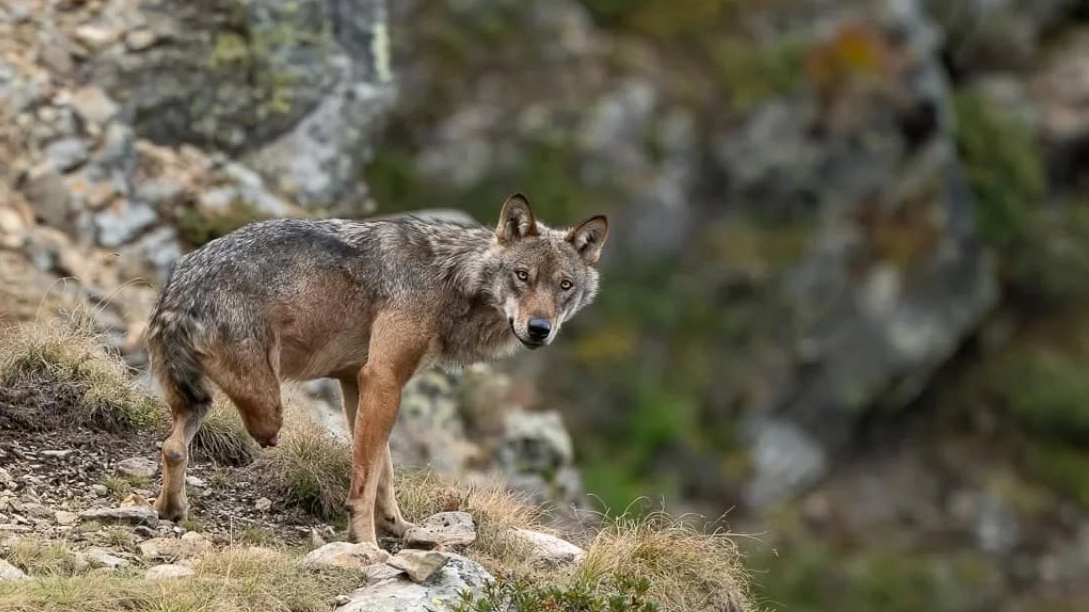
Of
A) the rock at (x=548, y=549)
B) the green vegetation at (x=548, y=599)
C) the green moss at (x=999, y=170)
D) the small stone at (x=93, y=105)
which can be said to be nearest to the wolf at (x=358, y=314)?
the rock at (x=548, y=549)

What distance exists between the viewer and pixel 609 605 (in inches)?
376

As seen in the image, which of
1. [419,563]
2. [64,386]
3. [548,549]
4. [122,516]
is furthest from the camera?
[64,386]

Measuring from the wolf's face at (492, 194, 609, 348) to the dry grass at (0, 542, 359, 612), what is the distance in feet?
6.63

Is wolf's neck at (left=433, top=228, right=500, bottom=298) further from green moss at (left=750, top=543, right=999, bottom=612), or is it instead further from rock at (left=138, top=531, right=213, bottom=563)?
green moss at (left=750, top=543, right=999, bottom=612)

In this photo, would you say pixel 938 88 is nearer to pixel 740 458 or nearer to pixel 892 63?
pixel 892 63

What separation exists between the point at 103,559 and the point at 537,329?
2912 millimetres

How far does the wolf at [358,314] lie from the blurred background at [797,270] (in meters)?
10.6

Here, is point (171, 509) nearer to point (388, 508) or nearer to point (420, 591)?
point (388, 508)

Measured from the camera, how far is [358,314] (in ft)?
35.0

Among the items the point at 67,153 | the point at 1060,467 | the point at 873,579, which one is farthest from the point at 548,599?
the point at 1060,467

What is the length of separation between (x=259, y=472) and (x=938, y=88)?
1931cm

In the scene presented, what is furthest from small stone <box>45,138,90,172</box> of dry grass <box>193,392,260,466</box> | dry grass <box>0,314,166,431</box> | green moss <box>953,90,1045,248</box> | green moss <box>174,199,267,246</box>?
green moss <box>953,90,1045,248</box>

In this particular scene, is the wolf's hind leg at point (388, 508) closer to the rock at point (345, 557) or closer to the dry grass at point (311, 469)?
the dry grass at point (311, 469)

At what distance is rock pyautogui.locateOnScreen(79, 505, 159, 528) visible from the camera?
33.4 feet
